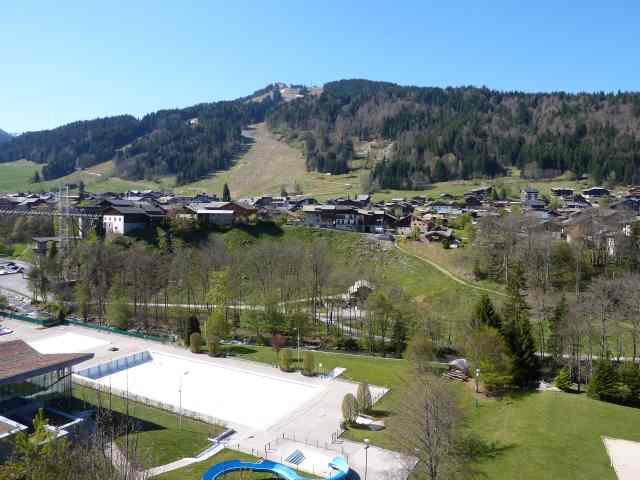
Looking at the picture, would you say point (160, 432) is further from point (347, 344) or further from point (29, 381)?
point (347, 344)

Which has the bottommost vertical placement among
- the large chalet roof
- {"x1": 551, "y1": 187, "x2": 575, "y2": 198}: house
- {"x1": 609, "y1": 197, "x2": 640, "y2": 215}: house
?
the large chalet roof

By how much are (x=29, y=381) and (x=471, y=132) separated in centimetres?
12310

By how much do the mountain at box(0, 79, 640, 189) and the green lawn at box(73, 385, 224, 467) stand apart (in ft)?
286

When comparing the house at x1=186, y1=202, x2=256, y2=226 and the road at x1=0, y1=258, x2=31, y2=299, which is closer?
the road at x1=0, y1=258, x2=31, y2=299

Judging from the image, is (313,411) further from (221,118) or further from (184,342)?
(221,118)

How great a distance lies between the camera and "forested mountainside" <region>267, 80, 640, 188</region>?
10938 centimetres

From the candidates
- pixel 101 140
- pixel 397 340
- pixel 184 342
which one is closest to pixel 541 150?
pixel 397 340

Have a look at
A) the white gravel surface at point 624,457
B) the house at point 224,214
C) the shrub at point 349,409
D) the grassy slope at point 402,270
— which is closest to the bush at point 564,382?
the white gravel surface at point 624,457

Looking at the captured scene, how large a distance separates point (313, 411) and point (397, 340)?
1350 cm

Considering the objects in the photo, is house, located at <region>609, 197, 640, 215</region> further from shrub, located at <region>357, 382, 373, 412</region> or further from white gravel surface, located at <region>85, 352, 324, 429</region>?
white gravel surface, located at <region>85, 352, 324, 429</region>

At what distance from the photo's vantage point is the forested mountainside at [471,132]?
359ft

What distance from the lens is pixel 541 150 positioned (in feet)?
369

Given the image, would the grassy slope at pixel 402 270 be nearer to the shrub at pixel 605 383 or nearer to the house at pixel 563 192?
the shrub at pixel 605 383

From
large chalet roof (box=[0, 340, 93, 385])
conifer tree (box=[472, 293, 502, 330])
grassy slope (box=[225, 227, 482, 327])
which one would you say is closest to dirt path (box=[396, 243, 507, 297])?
grassy slope (box=[225, 227, 482, 327])
